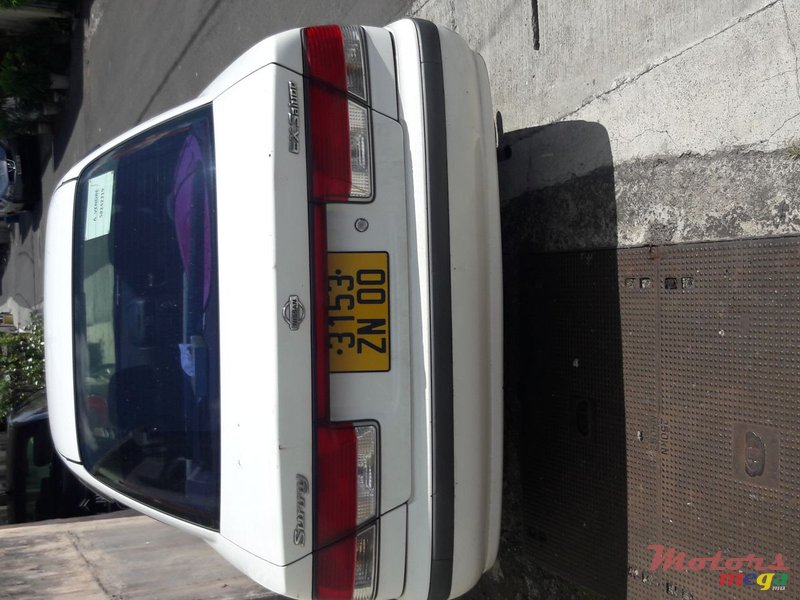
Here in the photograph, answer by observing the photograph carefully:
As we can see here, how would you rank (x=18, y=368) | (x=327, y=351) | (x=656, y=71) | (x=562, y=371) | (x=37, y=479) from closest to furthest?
(x=327, y=351), (x=656, y=71), (x=562, y=371), (x=37, y=479), (x=18, y=368)

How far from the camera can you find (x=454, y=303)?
290cm

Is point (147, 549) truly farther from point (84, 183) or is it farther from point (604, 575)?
point (604, 575)

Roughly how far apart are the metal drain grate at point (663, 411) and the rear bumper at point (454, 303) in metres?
0.55

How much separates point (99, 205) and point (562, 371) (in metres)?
2.24

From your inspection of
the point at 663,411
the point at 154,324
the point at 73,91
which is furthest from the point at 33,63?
the point at 663,411

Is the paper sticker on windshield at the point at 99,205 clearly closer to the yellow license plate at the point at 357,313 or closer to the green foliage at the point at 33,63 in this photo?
the yellow license plate at the point at 357,313

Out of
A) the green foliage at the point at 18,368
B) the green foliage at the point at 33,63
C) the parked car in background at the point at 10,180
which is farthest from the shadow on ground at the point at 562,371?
the parked car in background at the point at 10,180

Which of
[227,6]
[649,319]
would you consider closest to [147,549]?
[649,319]

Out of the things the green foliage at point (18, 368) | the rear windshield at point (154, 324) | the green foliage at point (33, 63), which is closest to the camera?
the rear windshield at point (154, 324)

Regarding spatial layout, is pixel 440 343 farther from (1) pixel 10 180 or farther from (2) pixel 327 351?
(1) pixel 10 180

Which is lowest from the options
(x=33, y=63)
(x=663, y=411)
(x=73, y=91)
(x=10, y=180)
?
(x=663, y=411)

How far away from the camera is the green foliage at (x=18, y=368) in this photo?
8375 mm

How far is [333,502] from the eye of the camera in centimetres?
280

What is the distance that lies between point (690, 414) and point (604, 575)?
0.92m
